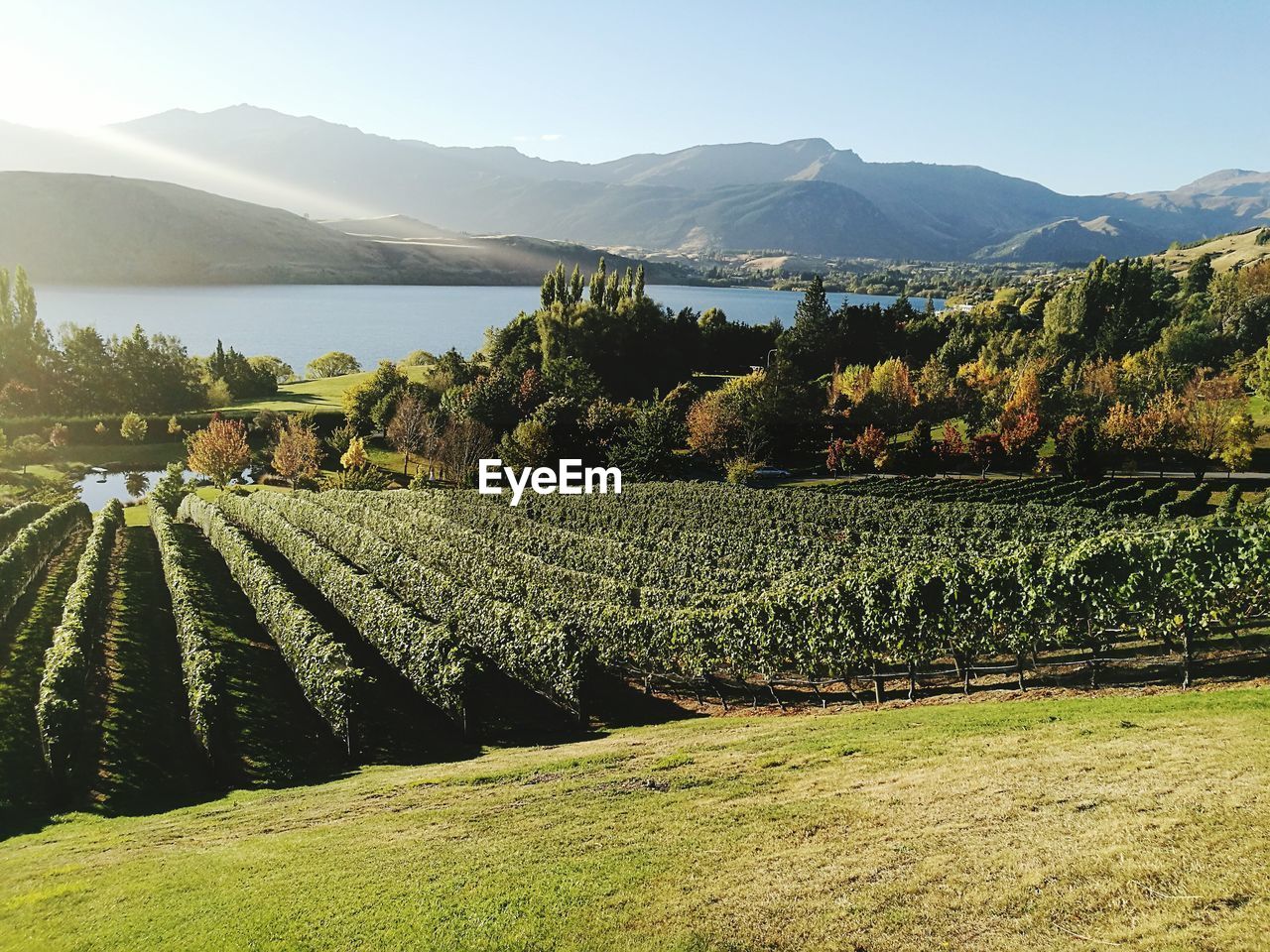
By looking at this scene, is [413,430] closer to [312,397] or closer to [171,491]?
[171,491]

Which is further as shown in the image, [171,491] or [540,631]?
[171,491]

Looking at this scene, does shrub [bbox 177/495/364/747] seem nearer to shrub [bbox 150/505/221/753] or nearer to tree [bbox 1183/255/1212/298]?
shrub [bbox 150/505/221/753]

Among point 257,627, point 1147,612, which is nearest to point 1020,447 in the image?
point 1147,612

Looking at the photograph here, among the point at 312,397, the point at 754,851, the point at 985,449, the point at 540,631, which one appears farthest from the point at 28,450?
the point at 985,449

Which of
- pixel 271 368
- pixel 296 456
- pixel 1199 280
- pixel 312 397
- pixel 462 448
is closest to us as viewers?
pixel 296 456

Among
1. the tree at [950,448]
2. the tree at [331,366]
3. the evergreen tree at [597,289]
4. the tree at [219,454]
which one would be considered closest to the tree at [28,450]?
the tree at [219,454]

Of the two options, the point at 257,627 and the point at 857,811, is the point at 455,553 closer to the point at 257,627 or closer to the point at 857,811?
the point at 257,627

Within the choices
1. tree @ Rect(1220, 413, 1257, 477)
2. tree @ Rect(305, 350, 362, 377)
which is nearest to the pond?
tree @ Rect(305, 350, 362, 377)
